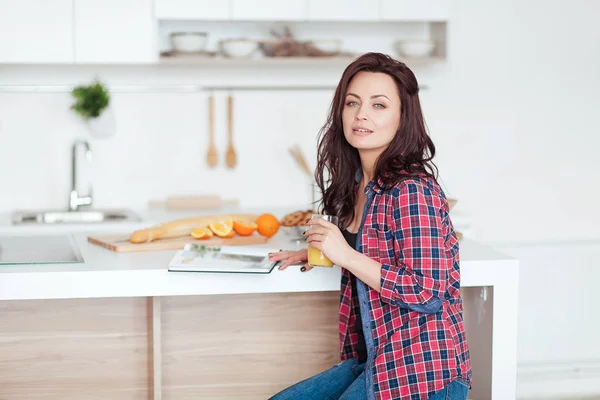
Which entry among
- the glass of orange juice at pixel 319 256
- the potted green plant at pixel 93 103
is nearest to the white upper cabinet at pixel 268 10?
the potted green plant at pixel 93 103

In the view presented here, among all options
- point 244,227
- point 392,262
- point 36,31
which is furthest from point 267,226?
point 36,31

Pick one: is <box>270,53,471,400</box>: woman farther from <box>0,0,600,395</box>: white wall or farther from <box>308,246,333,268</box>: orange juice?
<box>0,0,600,395</box>: white wall

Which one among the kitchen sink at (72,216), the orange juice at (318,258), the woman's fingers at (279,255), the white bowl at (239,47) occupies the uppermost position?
the white bowl at (239,47)

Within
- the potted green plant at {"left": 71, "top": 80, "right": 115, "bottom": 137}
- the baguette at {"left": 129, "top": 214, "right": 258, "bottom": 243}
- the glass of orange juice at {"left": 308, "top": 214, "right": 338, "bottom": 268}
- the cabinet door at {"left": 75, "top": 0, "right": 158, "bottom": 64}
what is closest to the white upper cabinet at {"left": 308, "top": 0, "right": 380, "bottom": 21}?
the cabinet door at {"left": 75, "top": 0, "right": 158, "bottom": 64}

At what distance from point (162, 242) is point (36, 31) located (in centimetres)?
151

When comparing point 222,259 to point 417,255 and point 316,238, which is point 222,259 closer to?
point 316,238

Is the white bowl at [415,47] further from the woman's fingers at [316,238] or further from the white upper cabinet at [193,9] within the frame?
the woman's fingers at [316,238]

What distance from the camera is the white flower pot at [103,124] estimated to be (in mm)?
3943

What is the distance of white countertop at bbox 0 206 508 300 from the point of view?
2256mm

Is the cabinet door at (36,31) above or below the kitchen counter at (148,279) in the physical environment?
above

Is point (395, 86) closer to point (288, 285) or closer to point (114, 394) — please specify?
point (288, 285)

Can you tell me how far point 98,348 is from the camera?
2.61 meters

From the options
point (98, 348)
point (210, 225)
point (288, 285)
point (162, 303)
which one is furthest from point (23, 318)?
point (288, 285)

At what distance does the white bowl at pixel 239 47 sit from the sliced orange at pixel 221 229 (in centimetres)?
129
